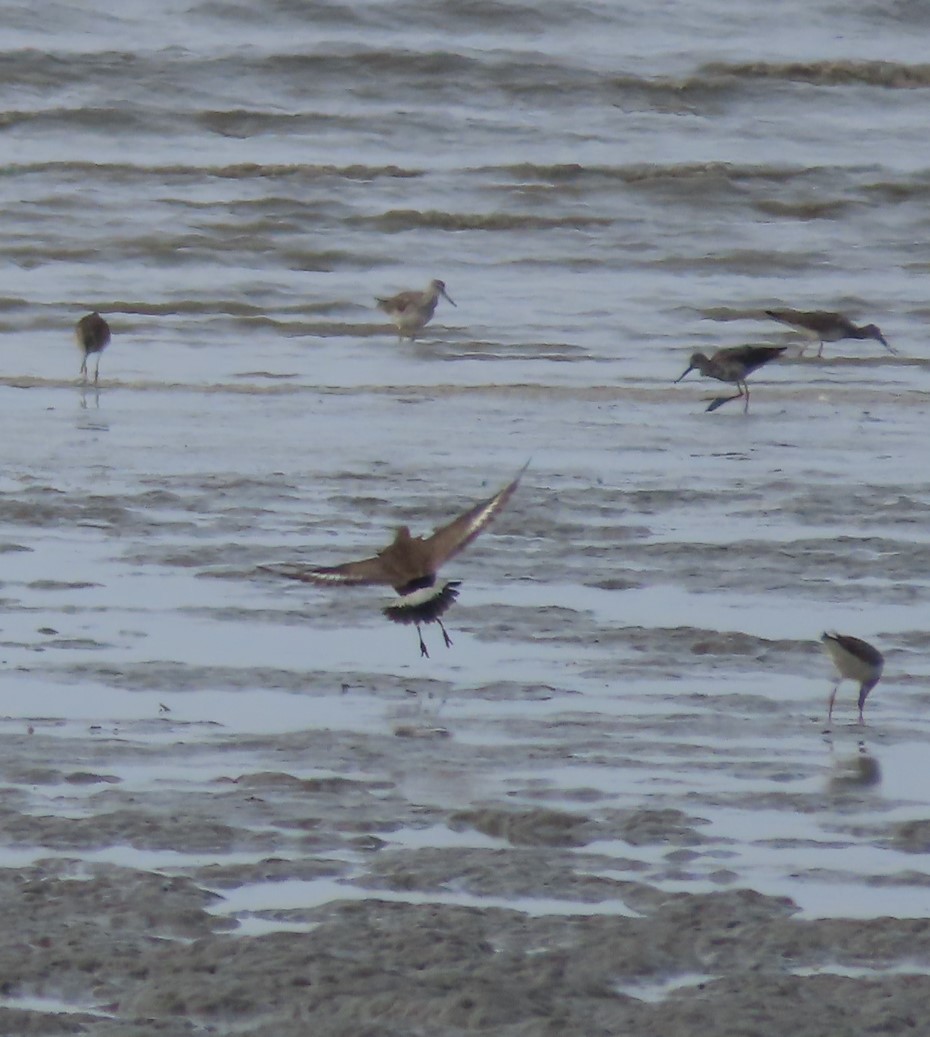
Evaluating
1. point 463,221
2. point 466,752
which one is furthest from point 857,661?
point 463,221

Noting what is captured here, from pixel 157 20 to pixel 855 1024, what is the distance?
22.4 metres

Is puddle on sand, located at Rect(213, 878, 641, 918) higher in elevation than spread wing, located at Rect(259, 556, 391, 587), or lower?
lower

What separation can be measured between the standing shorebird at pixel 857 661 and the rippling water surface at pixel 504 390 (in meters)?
0.09

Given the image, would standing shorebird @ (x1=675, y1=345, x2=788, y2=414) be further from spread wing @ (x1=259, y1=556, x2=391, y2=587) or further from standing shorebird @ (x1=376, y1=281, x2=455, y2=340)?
spread wing @ (x1=259, y1=556, x2=391, y2=587)

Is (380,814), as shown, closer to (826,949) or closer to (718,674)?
(826,949)

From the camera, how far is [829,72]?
24.0m

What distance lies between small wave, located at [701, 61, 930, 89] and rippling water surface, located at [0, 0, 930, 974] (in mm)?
54

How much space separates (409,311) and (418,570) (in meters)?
7.41

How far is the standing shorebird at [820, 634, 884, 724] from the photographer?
5.62m

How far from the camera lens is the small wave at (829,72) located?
23750 millimetres

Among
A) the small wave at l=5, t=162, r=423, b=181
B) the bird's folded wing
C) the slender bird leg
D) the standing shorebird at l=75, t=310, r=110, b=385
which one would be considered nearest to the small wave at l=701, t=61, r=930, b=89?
the small wave at l=5, t=162, r=423, b=181

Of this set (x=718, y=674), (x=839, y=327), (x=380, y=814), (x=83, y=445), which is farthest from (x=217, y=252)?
(x=380, y=814)

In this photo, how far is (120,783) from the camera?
4914 mm

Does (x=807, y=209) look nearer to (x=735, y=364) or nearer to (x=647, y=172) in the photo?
(x=647, y=172)
